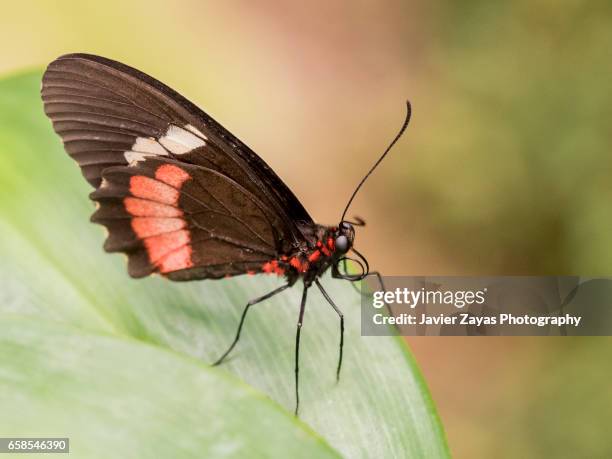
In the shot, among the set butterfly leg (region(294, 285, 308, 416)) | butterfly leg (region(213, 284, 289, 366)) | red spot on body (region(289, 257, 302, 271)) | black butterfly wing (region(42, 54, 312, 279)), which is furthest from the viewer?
red spot on body (region(289, 257, 302, 271))

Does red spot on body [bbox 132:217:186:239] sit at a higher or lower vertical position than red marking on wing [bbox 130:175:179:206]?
lower

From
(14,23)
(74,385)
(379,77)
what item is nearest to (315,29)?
(379,77)

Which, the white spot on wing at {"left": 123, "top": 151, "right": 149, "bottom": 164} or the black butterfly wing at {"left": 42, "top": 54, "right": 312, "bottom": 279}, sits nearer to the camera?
the black butterfly wing at {"left": 42, "top": 54, "right": 312, "bottom": 279}

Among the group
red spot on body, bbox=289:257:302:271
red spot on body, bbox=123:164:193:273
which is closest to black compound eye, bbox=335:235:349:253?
red spot on body, bbox=289:257:302:271

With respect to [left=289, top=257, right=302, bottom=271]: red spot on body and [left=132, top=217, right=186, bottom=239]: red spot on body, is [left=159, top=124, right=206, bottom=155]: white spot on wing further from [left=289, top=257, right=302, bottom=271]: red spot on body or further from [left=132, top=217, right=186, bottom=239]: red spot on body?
[left=289, top=257, right=302, bottom=271]: red spot on body

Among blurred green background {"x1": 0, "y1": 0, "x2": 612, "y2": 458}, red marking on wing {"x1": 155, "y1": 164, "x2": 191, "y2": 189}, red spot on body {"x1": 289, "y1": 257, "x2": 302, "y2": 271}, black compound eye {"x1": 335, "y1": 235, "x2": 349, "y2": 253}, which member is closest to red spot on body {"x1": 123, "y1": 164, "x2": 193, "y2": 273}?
red marking on wing {"x1": 155, "y1": 164, "x2": 191, "y2": 189}

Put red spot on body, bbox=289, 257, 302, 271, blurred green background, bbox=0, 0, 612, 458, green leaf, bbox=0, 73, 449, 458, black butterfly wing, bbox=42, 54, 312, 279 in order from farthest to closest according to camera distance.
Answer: blurred green background, bbox=0, 0, 612, 458 < red spot on body, bbox=289, 257, 302, 271 < black butterfly wing, bbox=42, 54, 312, 279 < green leaf, bbox=0, 73, 449, 458

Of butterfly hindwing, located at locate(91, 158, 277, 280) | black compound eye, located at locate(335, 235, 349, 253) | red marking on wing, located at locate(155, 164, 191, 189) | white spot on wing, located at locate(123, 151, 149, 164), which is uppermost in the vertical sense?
white spot on wing, located at locate(123, 151, 149, 164)

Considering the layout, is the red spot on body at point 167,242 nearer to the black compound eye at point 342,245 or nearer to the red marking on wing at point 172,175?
the red marking on wing at point 172,175
